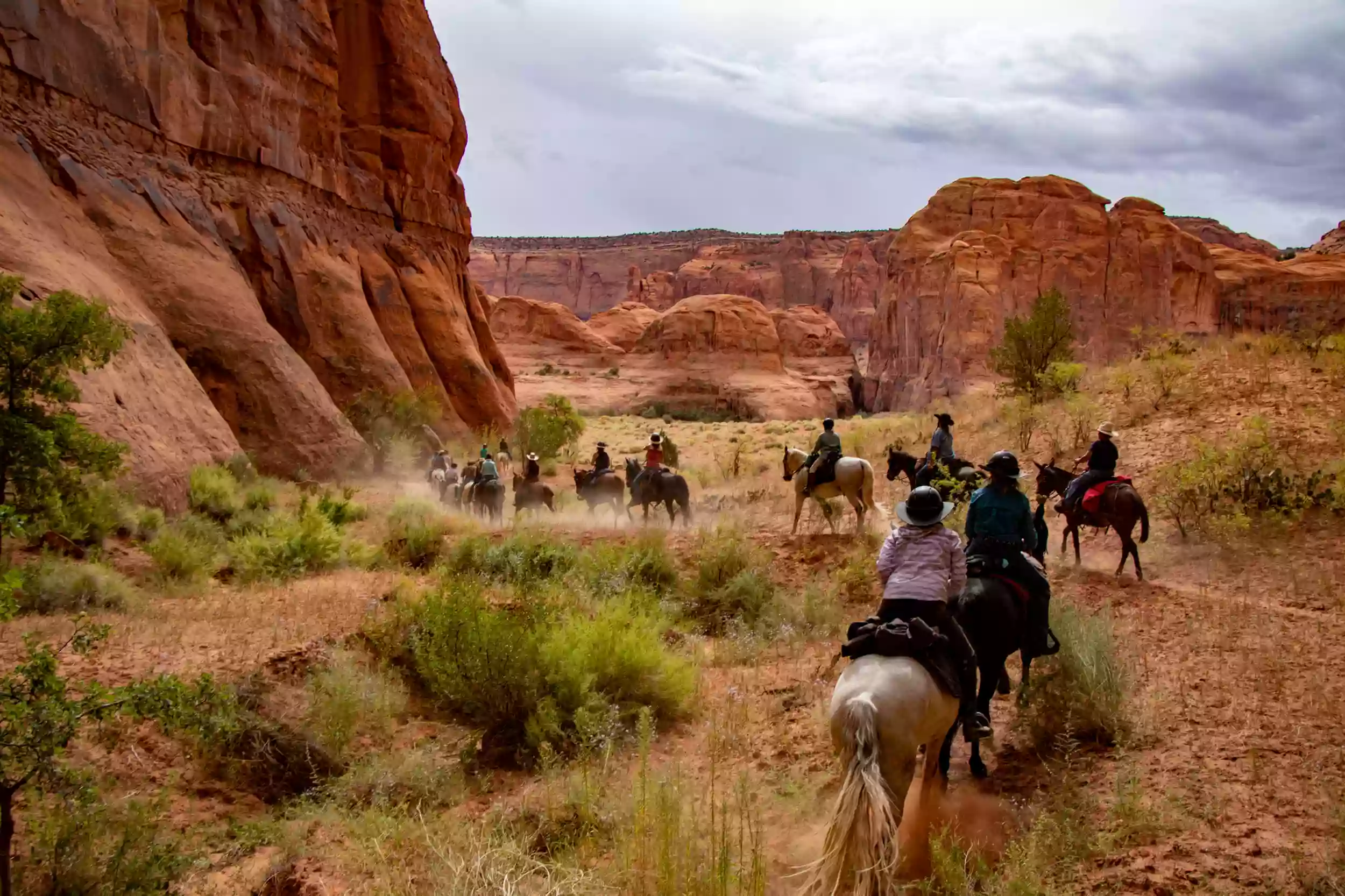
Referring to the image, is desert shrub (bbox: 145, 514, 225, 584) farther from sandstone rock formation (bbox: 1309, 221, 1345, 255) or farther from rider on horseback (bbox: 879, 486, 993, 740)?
sandstone rock formation (bbox: 1309, 221, 1345, 255)

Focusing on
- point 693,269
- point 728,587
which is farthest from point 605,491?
point 693,269

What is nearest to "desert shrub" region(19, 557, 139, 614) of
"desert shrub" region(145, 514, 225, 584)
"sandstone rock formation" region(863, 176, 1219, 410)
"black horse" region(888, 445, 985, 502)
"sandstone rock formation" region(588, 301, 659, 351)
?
"desert shrub" region(145, 514, 225, 584)

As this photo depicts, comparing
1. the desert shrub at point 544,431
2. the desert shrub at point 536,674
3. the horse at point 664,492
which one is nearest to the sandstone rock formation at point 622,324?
the desert shrub at point 544,431

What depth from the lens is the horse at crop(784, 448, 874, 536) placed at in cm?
1307

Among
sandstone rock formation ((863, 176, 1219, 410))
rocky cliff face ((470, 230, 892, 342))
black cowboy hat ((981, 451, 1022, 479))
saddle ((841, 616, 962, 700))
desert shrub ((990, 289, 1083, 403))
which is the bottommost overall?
saddle ((841, 616, 962, 700))

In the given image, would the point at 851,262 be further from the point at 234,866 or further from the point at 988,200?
the point at 234,866

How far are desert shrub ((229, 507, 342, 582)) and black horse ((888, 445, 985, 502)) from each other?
8634 millimetres

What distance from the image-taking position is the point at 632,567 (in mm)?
12016

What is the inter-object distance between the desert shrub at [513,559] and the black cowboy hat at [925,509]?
22.2 feet

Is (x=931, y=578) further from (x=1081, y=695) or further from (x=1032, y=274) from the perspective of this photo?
(x=1032, y=274)

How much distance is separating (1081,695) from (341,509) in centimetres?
1245

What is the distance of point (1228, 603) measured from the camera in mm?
9211

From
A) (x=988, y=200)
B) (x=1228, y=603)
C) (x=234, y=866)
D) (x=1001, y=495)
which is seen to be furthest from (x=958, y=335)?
(x=234, y=866)

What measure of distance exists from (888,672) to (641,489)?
11350 mm
